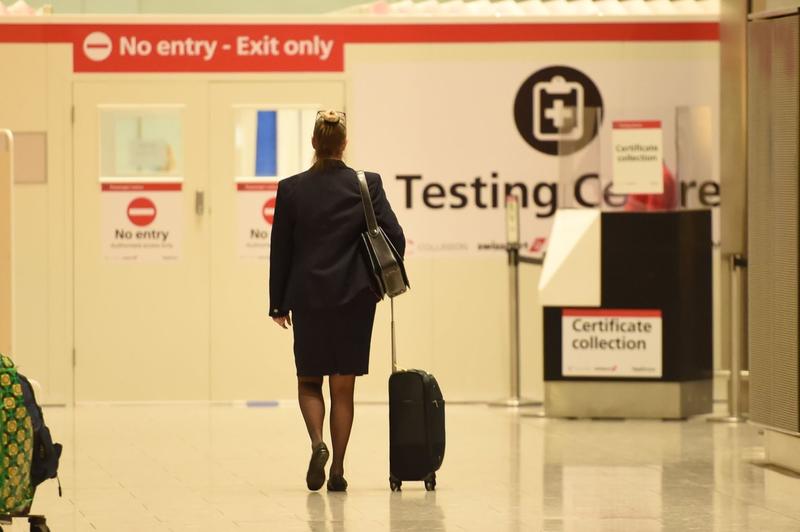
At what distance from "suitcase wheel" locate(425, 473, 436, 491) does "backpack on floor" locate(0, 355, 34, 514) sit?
2.26 m

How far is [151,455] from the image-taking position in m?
8.72

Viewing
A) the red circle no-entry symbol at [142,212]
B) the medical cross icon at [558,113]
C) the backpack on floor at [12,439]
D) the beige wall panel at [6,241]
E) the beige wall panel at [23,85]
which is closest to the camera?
the backpack on floor at [12,439]

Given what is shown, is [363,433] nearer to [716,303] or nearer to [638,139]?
[638,139]

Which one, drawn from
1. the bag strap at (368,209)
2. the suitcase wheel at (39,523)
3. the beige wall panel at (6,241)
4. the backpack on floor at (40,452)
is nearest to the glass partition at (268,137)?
the bag strap at (368,209)

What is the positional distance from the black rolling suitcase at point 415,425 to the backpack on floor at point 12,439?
2099mm

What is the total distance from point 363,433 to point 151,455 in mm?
1541

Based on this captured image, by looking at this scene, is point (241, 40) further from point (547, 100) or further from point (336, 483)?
point (336, 483)

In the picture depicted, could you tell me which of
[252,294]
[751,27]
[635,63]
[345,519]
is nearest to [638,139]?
[635,63]

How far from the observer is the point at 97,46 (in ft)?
38.0

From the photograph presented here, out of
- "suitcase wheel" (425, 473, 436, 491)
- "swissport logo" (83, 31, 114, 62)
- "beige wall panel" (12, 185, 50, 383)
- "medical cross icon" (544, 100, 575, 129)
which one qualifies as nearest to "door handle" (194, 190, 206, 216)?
"beige wall panel" (12, 185, 50, 383)

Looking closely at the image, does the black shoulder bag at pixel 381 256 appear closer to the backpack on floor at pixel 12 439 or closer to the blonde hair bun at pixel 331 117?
the blonde hair bun at pixel 331 117

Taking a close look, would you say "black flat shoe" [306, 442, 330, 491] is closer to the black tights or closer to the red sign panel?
the black tights

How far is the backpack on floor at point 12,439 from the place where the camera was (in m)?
5.33

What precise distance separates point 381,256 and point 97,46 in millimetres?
5195
